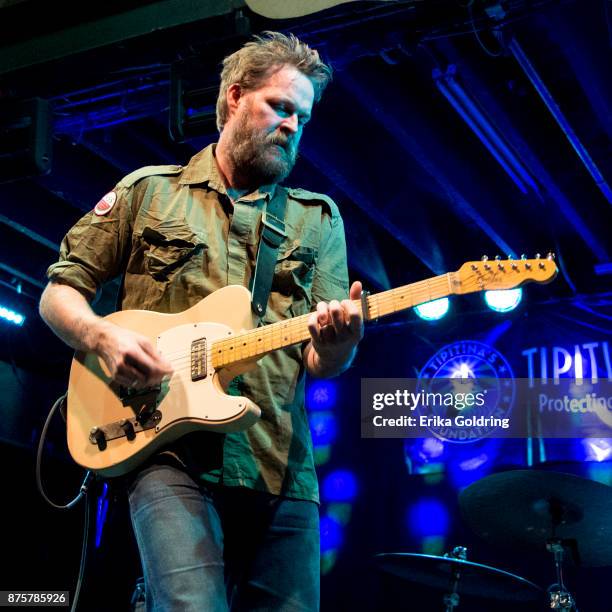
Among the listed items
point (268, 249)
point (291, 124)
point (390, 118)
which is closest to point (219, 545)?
point (268, 249)

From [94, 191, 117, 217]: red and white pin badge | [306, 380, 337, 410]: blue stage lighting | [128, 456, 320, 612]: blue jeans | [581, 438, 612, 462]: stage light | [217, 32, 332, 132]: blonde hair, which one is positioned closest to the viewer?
[128, 456, 320, 612]: blue jeans

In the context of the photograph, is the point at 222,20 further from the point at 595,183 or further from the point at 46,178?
the point at 595,183

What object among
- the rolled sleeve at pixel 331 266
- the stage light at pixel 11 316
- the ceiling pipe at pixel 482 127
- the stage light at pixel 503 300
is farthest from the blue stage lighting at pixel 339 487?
the rolled sleeve at pixel 331 266

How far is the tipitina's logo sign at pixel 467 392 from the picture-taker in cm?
692

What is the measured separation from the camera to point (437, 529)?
6.80m

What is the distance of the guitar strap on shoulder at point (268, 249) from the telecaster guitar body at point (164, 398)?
9 cm

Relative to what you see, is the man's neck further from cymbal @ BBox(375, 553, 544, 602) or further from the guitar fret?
cymbal @ BBox(375, 553, 544, 602)

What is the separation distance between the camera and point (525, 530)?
5062 millimetres

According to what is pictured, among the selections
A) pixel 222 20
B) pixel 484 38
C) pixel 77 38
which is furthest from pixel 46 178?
pixel 484 38

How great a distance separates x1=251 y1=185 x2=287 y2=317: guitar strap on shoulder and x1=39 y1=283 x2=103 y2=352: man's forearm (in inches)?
17.9

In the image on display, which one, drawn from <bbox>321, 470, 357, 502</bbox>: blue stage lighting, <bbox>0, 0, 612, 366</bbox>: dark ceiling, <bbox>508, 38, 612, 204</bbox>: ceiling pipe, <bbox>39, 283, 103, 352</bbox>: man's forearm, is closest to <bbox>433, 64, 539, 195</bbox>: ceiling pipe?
<bbox>0, 0, 612, 366</bbox>: dark ceiling

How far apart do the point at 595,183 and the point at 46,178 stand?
163 inches

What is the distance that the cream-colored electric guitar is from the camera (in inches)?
84.9

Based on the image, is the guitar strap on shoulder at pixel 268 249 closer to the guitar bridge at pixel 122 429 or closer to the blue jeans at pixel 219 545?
the guitar bridge at pixel 122 429
